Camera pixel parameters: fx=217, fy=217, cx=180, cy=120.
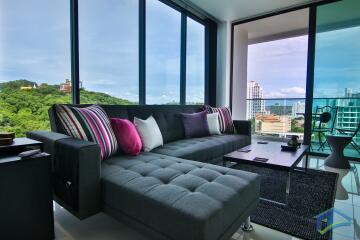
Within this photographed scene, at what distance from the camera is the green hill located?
6.36 feet

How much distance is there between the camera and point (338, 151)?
2.99 m

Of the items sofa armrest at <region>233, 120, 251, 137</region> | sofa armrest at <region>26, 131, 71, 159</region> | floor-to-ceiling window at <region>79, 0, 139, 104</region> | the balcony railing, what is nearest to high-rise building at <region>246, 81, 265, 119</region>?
the balcony railing

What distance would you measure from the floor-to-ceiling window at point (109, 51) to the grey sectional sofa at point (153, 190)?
0.87 meters

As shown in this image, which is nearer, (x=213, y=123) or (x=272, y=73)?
(x=213, y=123)

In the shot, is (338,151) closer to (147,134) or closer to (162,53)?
(147,134)

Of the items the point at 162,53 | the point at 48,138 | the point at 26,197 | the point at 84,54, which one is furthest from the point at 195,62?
the point at 26,197

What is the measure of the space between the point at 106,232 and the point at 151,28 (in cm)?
281

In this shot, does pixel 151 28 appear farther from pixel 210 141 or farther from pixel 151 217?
pixel 151 217

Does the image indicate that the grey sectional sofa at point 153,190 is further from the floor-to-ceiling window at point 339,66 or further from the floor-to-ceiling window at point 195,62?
the floor-to-ceiling window at point 339,66

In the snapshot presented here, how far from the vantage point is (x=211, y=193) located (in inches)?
44.3

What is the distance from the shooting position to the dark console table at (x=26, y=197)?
3.80 ft

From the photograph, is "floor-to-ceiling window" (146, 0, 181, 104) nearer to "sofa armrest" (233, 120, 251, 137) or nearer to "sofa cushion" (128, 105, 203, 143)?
"sofa cushion" (128, 105, 203, 143)

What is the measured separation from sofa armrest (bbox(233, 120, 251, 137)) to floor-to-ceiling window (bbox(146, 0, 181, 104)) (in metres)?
1.15

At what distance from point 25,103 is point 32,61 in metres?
0.41
